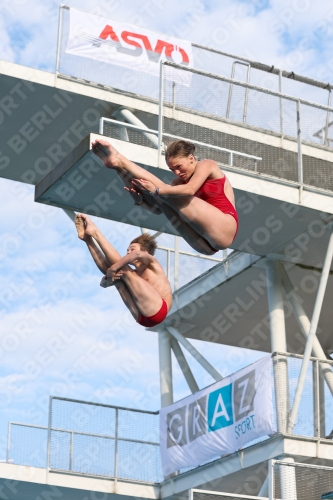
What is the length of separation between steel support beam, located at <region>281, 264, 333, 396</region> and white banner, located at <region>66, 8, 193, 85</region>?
5724 mm

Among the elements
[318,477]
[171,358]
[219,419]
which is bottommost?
[318,477]

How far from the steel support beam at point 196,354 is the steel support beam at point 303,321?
254 centimetres

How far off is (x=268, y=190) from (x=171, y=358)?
8.42 meters

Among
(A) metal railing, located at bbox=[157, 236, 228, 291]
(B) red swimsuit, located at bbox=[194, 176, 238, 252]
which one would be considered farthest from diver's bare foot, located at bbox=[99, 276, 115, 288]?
(A) metal railing, located at bbox=[157, 236, 228, 291]

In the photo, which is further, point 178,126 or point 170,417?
point 170,417

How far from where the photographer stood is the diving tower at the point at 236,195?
63.7ft

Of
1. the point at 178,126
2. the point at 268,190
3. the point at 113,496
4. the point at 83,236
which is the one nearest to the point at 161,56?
the point at 178,126

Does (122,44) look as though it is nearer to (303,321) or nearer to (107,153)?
(303,321)

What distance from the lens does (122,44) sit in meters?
23.0

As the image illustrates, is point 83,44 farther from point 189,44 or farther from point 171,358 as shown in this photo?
point 171,358

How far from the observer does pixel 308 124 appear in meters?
21.7

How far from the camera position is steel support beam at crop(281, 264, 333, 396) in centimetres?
2102

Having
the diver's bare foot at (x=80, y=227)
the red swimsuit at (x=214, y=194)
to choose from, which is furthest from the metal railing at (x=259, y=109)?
the red swimsuit at (x=214, y=194)

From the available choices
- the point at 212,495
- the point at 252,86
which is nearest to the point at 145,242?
the point at 212,495
